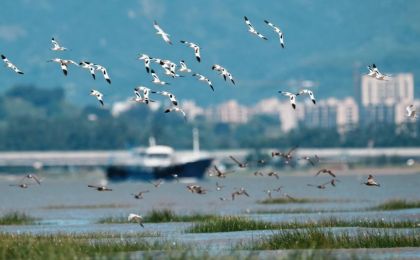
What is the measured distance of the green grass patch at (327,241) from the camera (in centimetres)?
3981

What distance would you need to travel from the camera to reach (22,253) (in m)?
36.4

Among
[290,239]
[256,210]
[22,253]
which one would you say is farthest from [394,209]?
[22,253]

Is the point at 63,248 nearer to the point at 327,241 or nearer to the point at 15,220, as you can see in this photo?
the point at 327,241

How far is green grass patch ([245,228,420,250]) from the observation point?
39812 mm

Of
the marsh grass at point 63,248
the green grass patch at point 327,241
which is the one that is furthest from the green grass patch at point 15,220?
the green grass patch at point 327,241

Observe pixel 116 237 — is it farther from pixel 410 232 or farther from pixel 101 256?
pixel 101 256

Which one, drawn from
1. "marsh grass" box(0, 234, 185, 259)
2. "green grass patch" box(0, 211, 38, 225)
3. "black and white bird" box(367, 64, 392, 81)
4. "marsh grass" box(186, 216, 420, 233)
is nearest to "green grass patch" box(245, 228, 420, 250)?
"marsh grass" box(0, 234, 185, 259)

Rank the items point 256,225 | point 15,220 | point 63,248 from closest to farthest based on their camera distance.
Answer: point 63,248, point 256,225, point 15,220

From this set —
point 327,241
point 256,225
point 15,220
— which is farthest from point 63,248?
point 15,220

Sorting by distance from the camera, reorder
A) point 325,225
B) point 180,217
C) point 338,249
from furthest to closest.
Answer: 1. point 180,217
2. point 325,225
3. point 338,249

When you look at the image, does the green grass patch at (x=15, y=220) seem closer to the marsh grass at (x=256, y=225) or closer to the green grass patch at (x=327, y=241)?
the marsh grass at (x=256, y=225)

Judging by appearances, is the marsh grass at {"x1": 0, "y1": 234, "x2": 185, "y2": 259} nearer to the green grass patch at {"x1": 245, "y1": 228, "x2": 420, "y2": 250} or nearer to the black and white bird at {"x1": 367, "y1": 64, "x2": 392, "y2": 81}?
the green grass patch at {"x1": 245, "y1": 228, "x2": 420, "y2": 250}

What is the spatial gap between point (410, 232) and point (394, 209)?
73.1ft

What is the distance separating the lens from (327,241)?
39812mm
